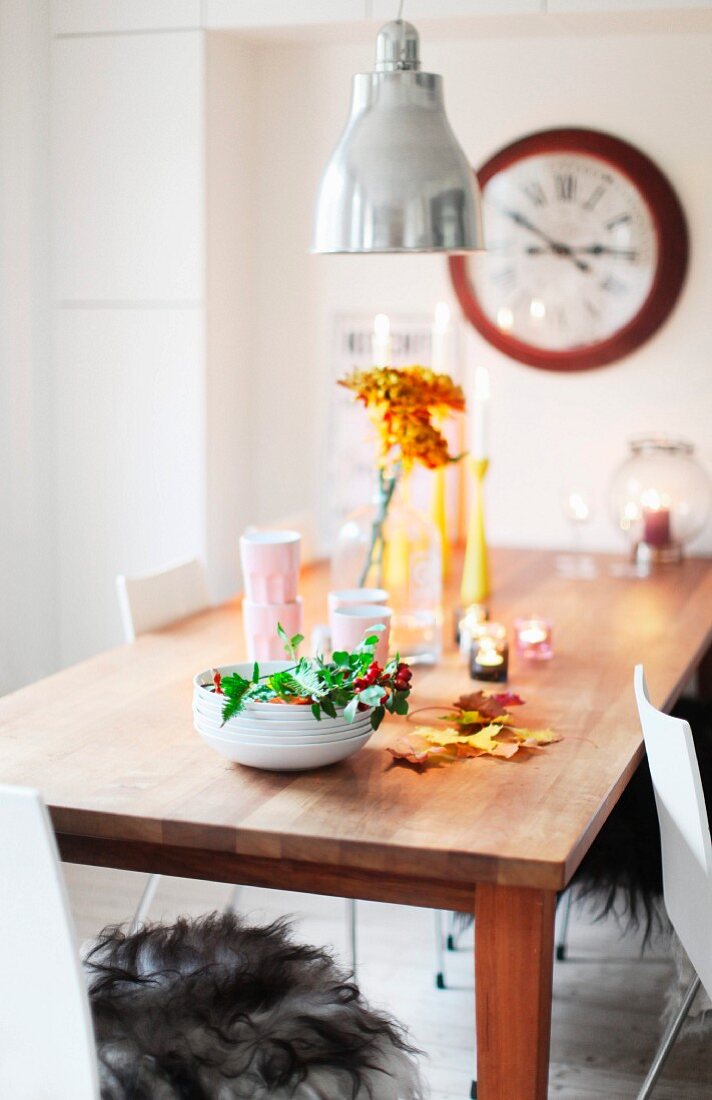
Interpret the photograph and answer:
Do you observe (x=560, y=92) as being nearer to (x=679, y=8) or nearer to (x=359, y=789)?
(x=679, y=8)

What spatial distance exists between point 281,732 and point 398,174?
0.85 metres

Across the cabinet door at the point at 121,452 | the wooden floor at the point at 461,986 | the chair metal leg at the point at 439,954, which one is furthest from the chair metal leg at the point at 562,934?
the cabinet door at the point at 121,452

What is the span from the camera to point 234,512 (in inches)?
152

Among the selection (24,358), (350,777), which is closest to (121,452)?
(24,358)

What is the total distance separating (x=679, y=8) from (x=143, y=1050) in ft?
8.52

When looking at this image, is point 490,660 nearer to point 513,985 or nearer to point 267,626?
point 267,626

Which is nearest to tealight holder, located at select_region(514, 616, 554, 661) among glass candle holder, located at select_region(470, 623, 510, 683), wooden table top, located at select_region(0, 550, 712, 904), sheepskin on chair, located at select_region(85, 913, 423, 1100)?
wooden table top, located at select_region(0, 550, 712, 904)

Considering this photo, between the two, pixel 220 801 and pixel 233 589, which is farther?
pixel 233 589

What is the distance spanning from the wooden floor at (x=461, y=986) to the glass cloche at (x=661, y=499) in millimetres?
977

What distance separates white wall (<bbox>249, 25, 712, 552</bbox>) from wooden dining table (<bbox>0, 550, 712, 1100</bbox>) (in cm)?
140

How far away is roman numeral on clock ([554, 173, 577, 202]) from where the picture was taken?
3.56 metres

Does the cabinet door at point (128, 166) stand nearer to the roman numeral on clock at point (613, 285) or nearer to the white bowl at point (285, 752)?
the roman numeral on clock at point (613, 285)

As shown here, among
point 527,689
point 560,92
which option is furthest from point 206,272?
point 527,689

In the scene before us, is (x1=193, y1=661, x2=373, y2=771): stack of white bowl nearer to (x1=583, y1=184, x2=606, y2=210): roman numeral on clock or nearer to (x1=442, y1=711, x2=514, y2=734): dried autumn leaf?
(x1=442, y1=711, x2=514, y2=734): dried autumn leaf
